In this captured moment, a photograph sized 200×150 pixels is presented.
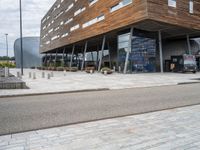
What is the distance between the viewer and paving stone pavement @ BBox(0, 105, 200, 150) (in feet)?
13.5

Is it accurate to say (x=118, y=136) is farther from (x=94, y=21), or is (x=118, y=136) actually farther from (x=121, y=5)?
(x=94, y=21)

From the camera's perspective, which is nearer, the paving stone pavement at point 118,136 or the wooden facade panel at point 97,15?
the paving stone pavement at point 118,136

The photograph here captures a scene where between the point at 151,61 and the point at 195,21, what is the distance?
9.20m

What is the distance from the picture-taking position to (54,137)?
4.67m

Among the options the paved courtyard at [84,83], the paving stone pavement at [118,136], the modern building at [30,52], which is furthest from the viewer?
the modern building at [30,52]

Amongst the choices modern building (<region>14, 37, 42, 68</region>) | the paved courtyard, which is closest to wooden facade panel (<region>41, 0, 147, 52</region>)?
the paved courtyard

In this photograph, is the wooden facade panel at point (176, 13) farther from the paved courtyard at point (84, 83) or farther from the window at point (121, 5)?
the paved courtyard at point (84, 83)

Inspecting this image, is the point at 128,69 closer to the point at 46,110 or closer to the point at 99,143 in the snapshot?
the point at 46,110

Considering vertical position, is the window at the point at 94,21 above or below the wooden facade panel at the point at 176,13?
above

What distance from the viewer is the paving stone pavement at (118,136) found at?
13.5 ft

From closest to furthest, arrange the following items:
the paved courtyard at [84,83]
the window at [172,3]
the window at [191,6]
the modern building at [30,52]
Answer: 1. the paved courtyard at [84,83]
2. the window at [172,3]
3. the window at [191,6]
4. the modern building at [30,52]

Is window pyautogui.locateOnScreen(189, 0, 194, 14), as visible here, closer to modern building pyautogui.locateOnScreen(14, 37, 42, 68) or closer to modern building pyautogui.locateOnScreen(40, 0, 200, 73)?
modern building pyautogui.locateOnScreen(40, 0, 200, 73)

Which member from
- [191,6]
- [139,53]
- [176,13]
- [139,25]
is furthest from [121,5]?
[191,6]

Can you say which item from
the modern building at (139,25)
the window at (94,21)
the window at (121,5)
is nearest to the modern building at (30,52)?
the modern building at (139,25)
